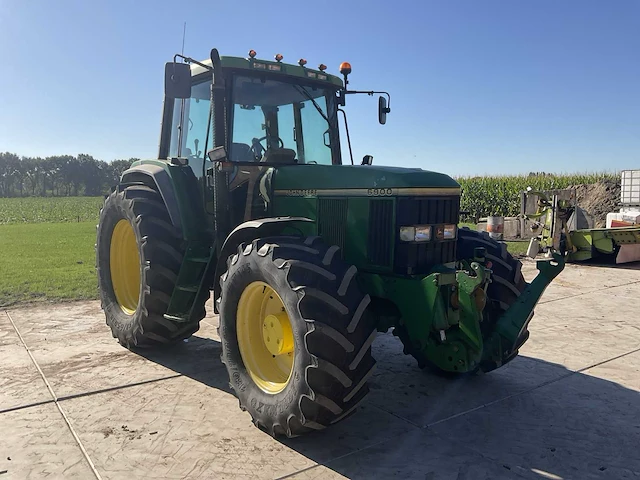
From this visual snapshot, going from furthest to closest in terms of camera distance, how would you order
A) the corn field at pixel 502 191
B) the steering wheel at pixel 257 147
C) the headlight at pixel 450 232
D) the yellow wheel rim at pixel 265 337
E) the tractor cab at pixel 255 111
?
the corn field at pixel 502 191, the steering wheel at pixel 257 147, the tractor cab at pixel 255 111, the headlight at pixel 450 232, the yellow wheel rim at pixel 265 337

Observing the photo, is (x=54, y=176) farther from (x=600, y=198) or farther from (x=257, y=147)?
(x=257, y=147)

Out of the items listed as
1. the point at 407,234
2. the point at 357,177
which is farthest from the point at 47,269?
the point at 407,234

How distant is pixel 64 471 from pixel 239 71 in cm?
337

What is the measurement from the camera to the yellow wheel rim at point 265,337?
3.79 m

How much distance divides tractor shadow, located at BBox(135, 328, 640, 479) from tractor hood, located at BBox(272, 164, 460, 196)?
1669 millimetres

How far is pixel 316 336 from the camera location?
3.23 meters

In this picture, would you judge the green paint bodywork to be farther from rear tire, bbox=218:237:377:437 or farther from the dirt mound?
the dirt mound

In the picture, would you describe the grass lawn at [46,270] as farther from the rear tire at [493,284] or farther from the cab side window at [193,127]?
the rear tire at [493,284]

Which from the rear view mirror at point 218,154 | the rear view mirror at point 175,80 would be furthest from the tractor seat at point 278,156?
the rear view mirror at point 175,80

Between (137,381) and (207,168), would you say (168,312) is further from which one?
(207,168)

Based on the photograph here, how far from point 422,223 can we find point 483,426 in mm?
1518

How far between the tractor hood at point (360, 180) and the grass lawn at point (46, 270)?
4.90 m

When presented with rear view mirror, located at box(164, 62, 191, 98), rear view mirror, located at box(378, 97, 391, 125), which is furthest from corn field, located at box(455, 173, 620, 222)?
rear view mirror, located at box(164, 62, 191, 98)

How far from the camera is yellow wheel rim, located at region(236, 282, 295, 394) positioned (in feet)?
12.4
